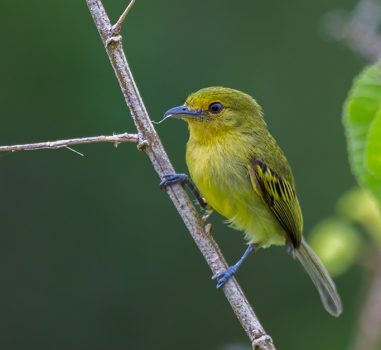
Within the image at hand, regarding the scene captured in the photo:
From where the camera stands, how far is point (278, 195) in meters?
4.87

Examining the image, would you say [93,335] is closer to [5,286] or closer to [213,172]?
[5,286]

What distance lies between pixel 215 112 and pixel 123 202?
4627 mm

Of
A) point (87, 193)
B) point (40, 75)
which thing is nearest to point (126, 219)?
point (87, 193)

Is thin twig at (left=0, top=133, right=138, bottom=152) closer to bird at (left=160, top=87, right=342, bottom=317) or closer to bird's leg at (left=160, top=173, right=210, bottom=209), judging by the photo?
bird's leg at (left=160, top=173, right=210, bottom=209)

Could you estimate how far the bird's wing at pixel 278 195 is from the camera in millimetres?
4754

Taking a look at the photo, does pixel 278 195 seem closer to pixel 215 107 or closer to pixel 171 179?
pixel 215 107

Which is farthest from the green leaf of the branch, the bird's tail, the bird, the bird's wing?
the bird's tail

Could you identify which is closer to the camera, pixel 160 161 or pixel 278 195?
pixel 160 161

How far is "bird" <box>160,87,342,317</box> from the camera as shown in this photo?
464 cm

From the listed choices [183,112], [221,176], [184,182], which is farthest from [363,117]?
[183,112]

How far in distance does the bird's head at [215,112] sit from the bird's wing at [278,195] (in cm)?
26

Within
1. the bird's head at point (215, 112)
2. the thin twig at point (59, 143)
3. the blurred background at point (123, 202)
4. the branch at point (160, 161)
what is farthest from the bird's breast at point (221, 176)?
the blurred background at point (123, 202)

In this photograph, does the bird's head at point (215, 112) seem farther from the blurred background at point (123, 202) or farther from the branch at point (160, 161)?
the blurred background at point (123, 202)

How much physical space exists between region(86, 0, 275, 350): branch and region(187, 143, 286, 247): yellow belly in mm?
1003
